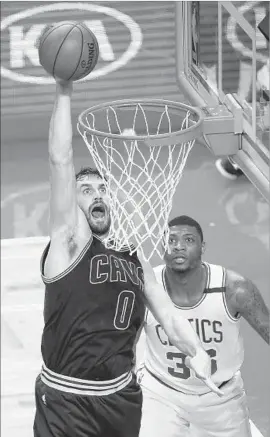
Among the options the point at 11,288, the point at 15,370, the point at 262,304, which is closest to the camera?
the point at 262,304

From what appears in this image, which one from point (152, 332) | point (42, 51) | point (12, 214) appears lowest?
point (12, 214)

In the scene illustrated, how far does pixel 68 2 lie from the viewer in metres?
9.38

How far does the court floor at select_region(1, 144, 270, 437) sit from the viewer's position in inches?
246

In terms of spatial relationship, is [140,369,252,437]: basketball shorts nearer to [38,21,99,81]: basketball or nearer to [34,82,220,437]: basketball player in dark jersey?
[34,82,220,437]: basketball player in dark jersey

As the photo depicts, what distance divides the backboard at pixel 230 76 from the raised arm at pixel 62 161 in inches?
36.1

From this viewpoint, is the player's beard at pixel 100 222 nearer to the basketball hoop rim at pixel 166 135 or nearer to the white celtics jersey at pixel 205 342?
the basketball hoop rim at pixel 166 135

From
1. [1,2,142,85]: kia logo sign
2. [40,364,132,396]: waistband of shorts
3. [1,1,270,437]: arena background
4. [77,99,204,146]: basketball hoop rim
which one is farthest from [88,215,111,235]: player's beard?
[1,2,142,85]: kia logo sign

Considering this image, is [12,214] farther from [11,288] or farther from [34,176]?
[11,288]

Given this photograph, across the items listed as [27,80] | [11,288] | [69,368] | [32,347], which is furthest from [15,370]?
[27,80]

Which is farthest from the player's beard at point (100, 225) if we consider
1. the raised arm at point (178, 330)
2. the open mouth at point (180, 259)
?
the open mouth at point (180, 259)

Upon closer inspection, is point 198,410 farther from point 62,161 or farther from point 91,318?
point 62,161

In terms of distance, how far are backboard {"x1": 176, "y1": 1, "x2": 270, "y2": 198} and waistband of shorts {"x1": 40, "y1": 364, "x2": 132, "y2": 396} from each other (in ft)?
3.59

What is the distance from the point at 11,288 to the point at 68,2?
3112 millimetres

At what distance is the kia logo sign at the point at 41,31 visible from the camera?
9.18 meters
